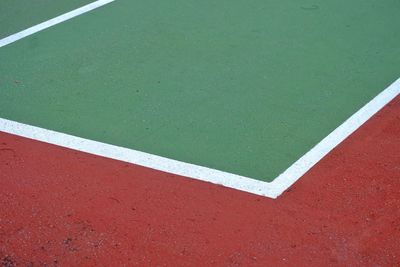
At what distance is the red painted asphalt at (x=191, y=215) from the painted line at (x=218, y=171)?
81mm

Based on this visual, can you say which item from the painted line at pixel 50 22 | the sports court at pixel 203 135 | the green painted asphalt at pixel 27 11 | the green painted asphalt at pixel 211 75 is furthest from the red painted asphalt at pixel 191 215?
the green painted asphalt at pixel 27 11

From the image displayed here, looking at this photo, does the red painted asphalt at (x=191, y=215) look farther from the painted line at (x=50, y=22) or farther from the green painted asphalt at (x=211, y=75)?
the painted line at (x=50, y=22)

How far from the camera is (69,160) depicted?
14.8 ft

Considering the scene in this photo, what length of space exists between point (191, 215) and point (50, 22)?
3.96m

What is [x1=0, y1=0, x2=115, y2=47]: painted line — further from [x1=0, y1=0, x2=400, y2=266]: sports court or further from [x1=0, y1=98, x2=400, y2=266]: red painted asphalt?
[x1=0, y1=98, x2=400, y2=266]: red painted asphalt

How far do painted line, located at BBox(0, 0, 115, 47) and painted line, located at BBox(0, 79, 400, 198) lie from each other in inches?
69.7

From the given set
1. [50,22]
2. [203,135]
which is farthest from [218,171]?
[50,22]

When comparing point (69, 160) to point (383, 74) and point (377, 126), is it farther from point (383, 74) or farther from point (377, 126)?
point (383, 74)

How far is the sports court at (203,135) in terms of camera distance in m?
3.74

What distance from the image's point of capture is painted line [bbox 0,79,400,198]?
13.7ft

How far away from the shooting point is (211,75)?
5.48 meters

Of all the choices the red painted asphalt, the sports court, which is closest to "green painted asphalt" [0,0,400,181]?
the sports court

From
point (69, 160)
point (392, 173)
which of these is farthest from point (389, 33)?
point (69, 160)

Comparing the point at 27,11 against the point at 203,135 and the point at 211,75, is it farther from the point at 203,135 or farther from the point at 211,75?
the point at 203,135
